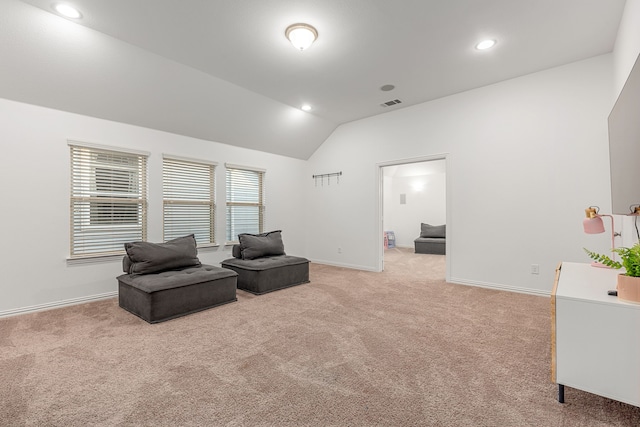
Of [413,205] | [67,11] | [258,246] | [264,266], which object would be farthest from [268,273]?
[413,205]

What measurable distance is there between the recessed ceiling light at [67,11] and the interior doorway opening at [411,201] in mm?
7563

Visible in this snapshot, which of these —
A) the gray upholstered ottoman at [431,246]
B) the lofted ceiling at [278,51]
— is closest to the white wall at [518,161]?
the lofted ceiling at [278,51]

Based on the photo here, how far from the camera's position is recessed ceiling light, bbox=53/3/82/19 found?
2603 mm

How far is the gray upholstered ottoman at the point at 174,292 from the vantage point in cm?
300

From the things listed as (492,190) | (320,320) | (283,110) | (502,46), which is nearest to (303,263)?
(320,320)

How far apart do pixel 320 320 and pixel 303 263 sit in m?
1.66

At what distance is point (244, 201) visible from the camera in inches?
223

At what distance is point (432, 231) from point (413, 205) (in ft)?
4.34

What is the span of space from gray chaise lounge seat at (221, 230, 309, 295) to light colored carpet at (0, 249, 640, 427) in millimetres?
587

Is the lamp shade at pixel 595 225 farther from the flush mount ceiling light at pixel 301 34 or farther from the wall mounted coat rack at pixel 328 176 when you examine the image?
the wall mounted coat rack at pixel 328 176

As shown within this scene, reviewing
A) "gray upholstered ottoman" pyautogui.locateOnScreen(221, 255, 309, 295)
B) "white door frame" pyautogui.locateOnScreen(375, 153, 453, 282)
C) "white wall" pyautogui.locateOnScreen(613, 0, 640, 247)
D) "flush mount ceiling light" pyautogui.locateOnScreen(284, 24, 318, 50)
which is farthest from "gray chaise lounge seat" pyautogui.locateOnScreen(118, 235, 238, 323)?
"white wall" pyautogui.locateOnScreen(613, 0, 640, 247)

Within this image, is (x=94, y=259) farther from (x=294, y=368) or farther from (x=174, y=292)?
(x=294, y=368)

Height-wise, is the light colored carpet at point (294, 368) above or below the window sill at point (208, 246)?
below

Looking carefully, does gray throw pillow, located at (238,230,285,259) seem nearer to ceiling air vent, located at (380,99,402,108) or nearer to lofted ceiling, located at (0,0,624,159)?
lofted ceiling, located at (0,0,624,159)
